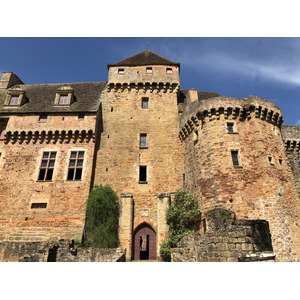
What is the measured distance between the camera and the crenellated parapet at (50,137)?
1855cm

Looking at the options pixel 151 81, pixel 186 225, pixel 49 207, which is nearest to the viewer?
pixel 186 225

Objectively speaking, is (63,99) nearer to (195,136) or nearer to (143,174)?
(143,174)

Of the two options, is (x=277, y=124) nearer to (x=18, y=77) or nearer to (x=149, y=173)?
(x=149, y=173)

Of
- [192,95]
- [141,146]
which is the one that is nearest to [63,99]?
[141,146]

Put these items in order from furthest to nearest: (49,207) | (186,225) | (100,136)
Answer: (100,136) < (49,207) < (186,225)

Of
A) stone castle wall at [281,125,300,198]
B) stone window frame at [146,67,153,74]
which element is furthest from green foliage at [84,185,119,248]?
stone castle wall at [281,125,300,198]

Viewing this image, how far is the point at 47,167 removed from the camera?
1777 cm

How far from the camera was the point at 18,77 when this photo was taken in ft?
82.7

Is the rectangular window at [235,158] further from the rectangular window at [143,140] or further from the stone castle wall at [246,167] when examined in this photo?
the rectangular window at [143,140]

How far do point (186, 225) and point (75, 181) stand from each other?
27.9 feet

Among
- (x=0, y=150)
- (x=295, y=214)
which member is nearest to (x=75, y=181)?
(x=0, y=150)

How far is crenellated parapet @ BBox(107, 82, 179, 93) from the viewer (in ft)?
70.6

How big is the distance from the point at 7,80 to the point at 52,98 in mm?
6444

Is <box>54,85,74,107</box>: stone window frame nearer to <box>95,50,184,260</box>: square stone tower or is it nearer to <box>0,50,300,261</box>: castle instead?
<box>0,50,300,261</box>: castle
